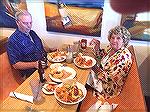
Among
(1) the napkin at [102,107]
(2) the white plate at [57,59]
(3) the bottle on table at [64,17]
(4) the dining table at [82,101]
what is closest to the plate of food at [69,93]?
(4) the dining table at [82,101]

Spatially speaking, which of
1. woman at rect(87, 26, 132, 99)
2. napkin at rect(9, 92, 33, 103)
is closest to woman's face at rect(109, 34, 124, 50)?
woman at rect(87, 26, 132, 99)

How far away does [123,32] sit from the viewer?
3.00 feet

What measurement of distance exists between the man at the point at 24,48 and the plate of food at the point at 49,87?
0.17m

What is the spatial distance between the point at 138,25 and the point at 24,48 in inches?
24.7

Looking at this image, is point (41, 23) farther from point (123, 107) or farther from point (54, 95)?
point (123, 107)

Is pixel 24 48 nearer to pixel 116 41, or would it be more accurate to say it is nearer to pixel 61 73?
pixel 61 73

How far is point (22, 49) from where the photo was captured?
100cm

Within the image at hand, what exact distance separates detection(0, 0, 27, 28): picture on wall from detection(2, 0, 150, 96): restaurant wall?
0.03m

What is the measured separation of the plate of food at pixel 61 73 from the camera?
863 mm

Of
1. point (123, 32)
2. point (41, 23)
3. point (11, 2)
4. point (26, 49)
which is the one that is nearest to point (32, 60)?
point (26, 49)

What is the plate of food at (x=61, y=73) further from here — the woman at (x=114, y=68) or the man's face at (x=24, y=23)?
the man's face at (x=24, y=23)

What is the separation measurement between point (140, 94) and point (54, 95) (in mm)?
394

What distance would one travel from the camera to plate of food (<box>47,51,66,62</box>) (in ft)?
3.33

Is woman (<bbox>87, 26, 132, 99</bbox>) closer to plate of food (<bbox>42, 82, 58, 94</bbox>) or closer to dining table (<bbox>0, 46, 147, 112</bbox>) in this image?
dining table (<bbox>0, 46, 147, 112</bbox>)
